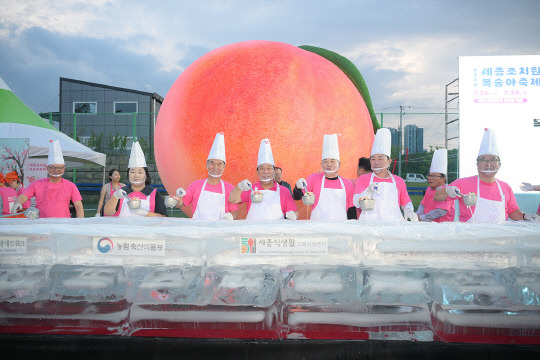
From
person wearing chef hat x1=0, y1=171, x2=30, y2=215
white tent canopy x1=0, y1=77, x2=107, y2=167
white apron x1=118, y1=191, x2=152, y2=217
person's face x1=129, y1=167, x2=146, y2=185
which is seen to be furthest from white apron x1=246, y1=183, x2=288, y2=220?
white tent canopy x1=0, y1=77, x2=107, y2=167

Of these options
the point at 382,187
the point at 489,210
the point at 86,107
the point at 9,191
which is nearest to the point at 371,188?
the point at 382,187

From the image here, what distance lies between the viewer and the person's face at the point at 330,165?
306cm

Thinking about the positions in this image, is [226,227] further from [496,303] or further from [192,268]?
[496,303]

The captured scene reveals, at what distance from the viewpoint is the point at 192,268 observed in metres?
1.72

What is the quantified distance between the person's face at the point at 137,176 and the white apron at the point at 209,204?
55cm

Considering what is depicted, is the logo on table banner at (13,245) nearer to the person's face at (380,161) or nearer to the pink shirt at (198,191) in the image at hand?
the pink shirt at (198,191)

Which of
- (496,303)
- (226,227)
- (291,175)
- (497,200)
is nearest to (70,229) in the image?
(226,227)

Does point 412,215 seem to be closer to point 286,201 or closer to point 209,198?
point 286,201

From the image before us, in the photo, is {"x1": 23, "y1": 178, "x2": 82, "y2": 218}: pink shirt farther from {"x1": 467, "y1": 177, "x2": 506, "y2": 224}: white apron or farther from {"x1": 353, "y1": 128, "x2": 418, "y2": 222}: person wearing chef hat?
{"x1": 467, "y1": 177, "x2": 506, "y2": 224}: white apron

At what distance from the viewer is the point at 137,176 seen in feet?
11.3

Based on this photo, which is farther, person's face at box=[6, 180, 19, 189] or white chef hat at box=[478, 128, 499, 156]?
person's face at box=[6, 180, 19, 189]

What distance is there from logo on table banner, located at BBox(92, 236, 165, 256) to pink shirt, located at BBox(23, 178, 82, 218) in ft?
8.32

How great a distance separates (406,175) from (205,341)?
31.7ft

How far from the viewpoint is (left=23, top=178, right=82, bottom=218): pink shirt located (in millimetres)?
3914
